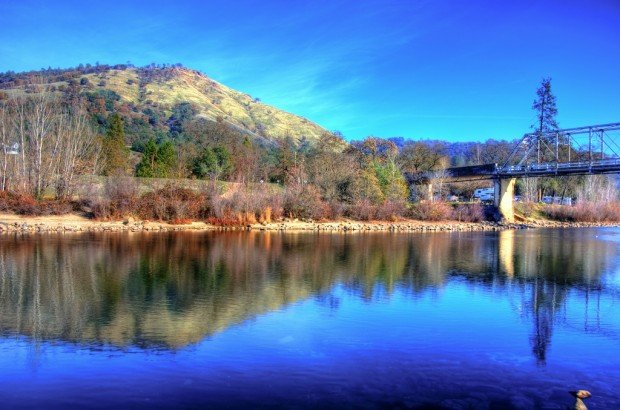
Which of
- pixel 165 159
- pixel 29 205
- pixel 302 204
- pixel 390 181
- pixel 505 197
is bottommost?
pixel 29 205

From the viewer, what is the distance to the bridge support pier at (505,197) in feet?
209

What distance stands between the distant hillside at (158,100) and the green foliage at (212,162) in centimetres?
2841

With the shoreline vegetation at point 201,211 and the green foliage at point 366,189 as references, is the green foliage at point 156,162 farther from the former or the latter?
the green foliage at point 366,189

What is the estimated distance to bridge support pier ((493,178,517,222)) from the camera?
63781 millimetres

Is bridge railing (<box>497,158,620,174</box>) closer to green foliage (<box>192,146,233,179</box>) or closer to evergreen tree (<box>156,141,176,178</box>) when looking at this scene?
green foliage (<box>192,146,233,179</box>)

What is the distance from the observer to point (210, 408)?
27.1ft

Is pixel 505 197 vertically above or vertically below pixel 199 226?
above

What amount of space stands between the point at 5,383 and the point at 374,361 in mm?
6761

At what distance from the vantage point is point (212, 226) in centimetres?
4572

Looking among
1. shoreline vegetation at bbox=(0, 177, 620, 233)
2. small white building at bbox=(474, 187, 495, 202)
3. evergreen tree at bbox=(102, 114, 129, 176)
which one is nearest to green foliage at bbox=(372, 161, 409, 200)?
shoreline vegetation at bbox=(0, 177, 620, 233)

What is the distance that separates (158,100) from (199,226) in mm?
98799

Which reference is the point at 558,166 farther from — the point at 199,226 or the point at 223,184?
the point at 199,226

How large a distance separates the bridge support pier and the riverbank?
3.07 m

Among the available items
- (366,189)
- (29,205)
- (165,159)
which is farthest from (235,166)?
(29,205)
